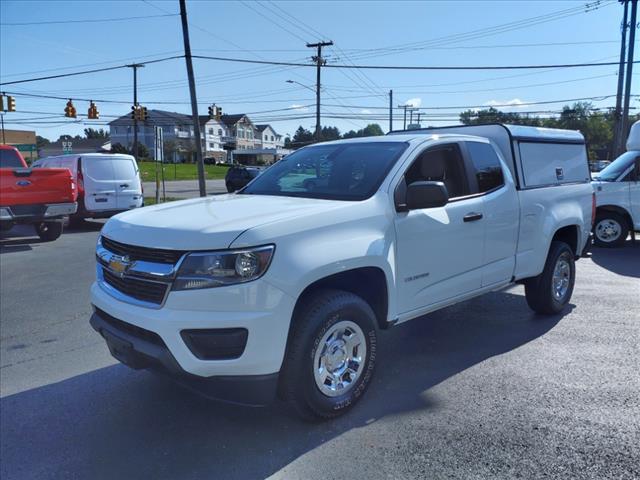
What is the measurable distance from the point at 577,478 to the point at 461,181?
8.26 ft

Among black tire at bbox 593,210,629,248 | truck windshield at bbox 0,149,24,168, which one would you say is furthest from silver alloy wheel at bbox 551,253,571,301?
truck windshield at bbox 0,149,24,168

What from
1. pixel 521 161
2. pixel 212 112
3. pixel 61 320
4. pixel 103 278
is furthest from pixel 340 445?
pixel 212 112

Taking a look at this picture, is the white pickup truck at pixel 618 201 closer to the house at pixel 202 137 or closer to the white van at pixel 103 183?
the white van at pixel 103 183

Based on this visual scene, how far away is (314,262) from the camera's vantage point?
3.07 metres

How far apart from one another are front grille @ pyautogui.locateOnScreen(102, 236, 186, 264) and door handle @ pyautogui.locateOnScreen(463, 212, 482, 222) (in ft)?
8.03

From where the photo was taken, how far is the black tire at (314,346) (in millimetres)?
3080

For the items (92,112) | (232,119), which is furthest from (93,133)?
(92,112)

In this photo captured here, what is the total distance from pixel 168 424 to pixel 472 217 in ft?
9.41

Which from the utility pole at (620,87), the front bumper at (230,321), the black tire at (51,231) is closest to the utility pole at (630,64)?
the utility pole at (620,87)

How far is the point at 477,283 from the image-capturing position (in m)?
4.55

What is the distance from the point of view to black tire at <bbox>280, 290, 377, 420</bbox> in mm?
3080

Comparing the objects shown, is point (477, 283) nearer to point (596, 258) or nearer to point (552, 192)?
point (552, 192)

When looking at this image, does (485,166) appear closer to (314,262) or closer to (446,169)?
(446,169)

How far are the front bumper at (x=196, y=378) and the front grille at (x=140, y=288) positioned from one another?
19 cm
